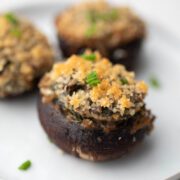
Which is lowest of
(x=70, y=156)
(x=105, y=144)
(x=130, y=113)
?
(x=70, y=156)

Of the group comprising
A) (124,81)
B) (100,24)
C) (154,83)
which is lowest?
(154,83)

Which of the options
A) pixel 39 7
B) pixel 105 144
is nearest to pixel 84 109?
pixel 105 144

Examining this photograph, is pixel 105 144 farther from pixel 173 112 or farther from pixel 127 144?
pixel 173 112

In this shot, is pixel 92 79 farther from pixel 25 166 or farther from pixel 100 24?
pixel 100 24

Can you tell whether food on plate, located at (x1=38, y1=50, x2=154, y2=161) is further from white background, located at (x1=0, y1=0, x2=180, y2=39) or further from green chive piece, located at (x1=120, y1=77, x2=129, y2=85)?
white background, located at (x1=0, y1=0, x2=180, y2=39)

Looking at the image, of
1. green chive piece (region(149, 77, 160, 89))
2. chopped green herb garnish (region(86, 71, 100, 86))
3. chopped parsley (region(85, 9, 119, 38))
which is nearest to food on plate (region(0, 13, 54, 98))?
chopped parsley (region(85, 9, 119, 38))

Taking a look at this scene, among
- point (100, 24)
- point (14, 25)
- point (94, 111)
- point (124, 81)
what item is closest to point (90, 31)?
point (100, 24)
